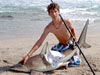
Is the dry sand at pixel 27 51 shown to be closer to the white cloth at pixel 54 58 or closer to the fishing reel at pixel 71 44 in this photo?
the white cloth at pixel 54 58

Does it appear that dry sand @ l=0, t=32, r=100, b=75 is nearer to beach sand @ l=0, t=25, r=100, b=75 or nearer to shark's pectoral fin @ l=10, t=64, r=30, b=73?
beach sand @ l=0, t=25, r=100, b=75

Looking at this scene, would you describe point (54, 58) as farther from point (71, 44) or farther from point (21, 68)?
point (21, 68)

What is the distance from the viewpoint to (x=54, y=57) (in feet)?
12.4

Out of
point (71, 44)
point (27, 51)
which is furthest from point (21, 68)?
point (27, 51)

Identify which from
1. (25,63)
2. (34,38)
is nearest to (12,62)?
(25,63)

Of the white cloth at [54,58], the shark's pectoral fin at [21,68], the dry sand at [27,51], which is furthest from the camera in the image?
the dry sand at [27,51]

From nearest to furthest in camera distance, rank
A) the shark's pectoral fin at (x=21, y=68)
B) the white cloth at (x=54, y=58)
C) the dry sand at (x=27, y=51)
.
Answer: the shark's pectoral fin at (x=21, y=68) → the white cloth at (x=54, y=58) → the dry sand at (x=27, y=51)

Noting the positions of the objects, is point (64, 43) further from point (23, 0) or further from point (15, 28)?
point (23, 0)

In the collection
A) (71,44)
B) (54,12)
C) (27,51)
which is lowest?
(27,51)

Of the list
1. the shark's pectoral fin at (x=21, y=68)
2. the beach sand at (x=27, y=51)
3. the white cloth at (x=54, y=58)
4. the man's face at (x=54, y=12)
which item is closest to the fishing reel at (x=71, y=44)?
the white cloth at (x=54, y=58)

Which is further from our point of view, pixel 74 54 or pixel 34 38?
pixel 34 38

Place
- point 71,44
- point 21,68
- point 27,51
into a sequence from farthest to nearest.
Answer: point 27,51 → point 71,44 → point 21,68

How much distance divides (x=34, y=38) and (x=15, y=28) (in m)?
1.67

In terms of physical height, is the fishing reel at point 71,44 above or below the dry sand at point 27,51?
above
